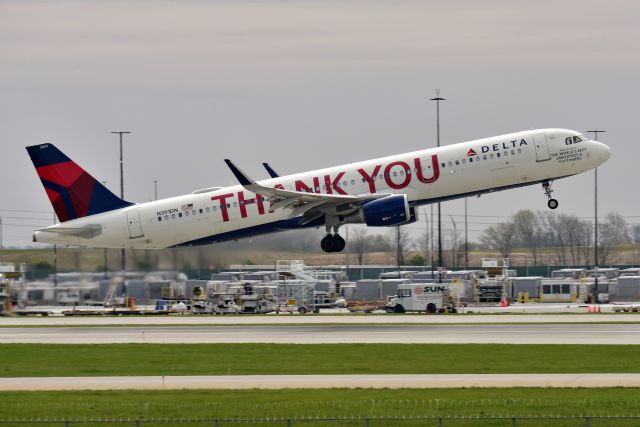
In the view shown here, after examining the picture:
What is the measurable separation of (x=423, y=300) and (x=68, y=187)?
3049cm

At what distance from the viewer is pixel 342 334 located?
214 ft

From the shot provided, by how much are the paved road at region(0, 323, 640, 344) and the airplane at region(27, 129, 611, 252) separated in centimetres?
605

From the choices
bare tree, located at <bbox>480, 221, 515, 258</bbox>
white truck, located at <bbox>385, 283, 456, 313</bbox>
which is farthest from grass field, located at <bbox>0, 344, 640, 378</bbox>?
bare tree, located at <bbox>480, 221, 515, 258</bbox>

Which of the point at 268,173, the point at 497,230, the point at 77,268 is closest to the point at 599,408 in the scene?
the point at 268,173

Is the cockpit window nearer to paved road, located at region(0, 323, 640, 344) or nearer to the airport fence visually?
paved road, located at region(0, 323, 640, 344)

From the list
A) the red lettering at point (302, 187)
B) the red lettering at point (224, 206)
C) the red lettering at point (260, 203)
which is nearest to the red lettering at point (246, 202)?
the red lettering at point (260, 203)

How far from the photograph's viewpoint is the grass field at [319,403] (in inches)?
1490

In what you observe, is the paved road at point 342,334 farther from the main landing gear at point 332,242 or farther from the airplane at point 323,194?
the airplane at point 323,194

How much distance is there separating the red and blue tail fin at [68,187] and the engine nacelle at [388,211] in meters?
17.2

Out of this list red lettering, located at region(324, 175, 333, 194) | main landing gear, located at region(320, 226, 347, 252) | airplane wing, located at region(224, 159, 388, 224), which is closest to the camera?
airplane wing, located at region(224, 159, 388, 224)

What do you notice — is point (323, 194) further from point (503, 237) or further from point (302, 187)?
point (503, 237)

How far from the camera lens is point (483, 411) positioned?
124ft

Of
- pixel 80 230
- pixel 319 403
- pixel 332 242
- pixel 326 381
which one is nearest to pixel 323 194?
pixel 332 242

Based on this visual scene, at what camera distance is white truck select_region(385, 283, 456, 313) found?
307 ft
